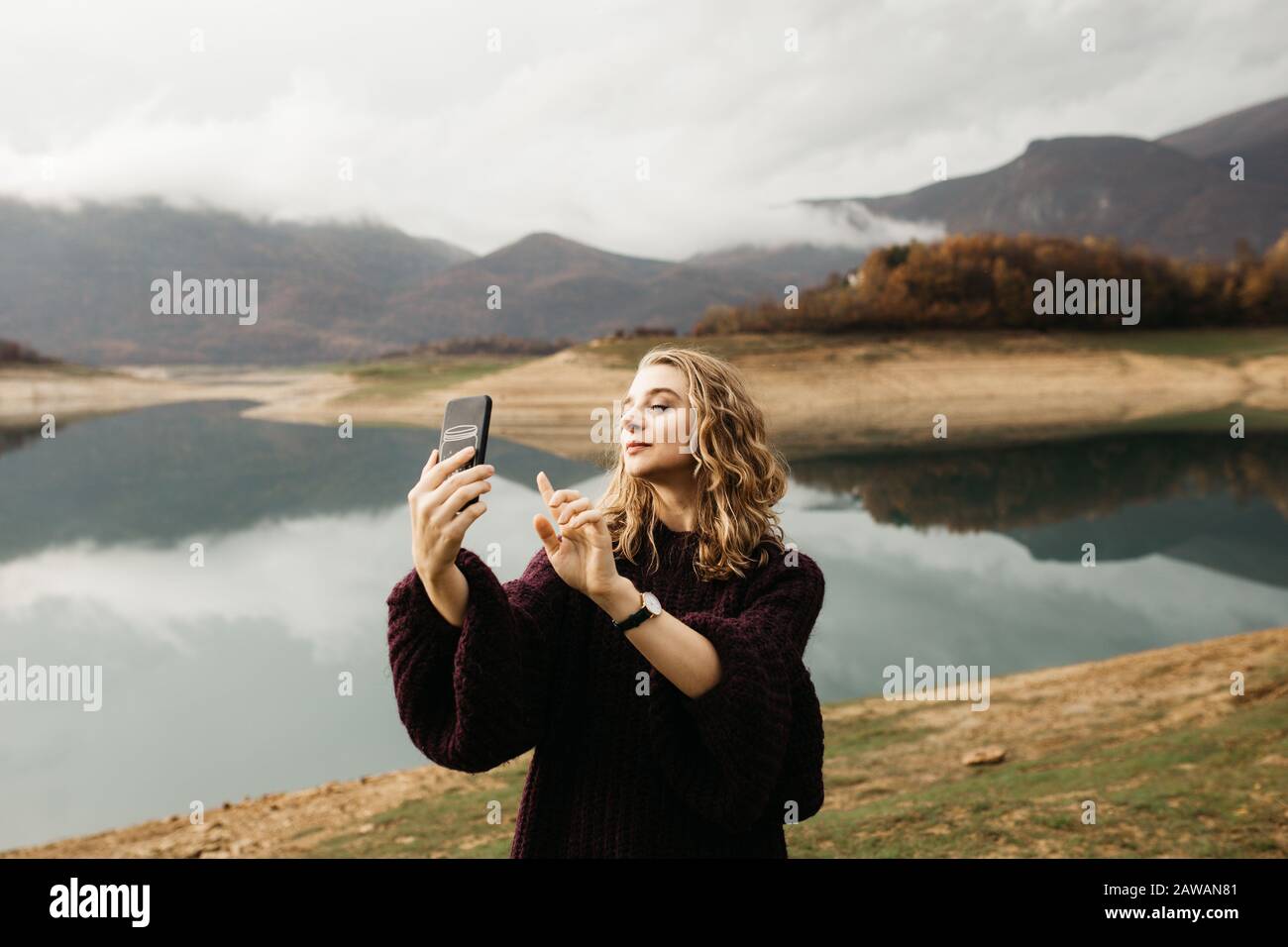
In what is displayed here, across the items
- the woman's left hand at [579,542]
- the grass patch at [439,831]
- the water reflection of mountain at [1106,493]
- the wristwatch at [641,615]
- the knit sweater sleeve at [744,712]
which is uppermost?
the woman's left hand at [579,542]

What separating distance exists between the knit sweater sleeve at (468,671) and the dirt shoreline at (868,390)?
26.2 m

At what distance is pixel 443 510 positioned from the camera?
4.19 ft

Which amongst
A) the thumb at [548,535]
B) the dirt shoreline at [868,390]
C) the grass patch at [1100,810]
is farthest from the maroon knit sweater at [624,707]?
the dirt shoreline at [868,390]

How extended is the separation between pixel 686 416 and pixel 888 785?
17.4 feet

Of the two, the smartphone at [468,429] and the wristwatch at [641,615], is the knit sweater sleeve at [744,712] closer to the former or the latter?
the wristwatch at [641,615]

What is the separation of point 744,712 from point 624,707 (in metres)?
0.29

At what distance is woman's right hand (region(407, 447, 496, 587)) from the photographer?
1283 millimetres

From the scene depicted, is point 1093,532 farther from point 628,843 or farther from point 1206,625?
point 628,843

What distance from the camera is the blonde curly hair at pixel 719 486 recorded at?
161 cm

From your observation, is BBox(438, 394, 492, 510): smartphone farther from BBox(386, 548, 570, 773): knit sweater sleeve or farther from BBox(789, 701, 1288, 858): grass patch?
BBox(789, 701, 1288, 858): grass patch

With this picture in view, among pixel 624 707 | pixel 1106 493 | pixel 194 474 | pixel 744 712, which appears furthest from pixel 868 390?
pixel 744 712

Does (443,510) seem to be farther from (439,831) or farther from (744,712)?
Answer: (439,831)
